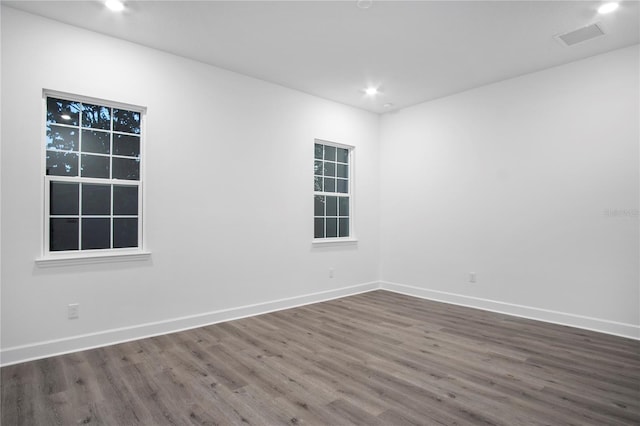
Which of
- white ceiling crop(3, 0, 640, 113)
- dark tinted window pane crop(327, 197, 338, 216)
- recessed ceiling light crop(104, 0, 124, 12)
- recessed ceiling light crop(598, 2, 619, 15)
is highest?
recessed ceiling light crop(598, 2, 619, 15)

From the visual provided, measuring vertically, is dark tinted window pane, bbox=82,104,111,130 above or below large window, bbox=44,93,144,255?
above

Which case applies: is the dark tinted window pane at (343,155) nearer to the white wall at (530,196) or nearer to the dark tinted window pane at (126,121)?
the white wall at (530,196)

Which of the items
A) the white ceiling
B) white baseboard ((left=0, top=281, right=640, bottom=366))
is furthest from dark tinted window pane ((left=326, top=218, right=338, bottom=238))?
the white ceiling

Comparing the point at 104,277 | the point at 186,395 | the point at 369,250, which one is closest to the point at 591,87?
the point at 369,250

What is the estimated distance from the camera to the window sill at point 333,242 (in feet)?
16.8

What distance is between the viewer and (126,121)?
11.9 feet

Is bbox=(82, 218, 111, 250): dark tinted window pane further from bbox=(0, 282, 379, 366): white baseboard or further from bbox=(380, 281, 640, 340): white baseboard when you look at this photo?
bbox=(380, 281, 640, 340): white baseboard

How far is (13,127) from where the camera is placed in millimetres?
2977

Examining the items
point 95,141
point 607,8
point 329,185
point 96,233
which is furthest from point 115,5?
point 607,8

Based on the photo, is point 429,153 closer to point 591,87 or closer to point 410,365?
point 591,87

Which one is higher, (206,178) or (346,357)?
(206,178)

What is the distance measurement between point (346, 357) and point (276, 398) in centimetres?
87

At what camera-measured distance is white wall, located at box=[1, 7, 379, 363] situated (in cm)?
301

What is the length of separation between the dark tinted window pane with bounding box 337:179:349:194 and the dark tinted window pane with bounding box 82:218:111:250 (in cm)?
327
